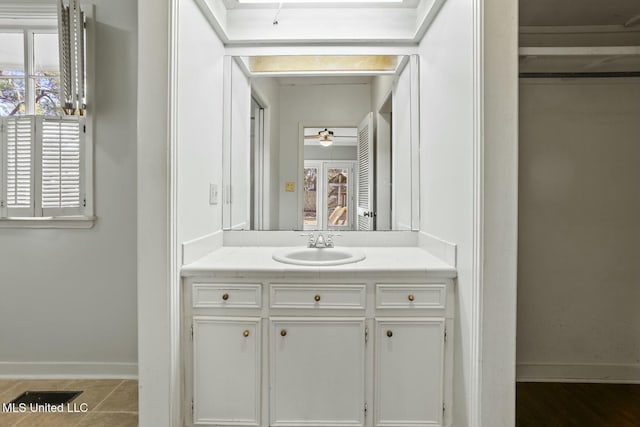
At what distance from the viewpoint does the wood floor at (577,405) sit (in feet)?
6.55

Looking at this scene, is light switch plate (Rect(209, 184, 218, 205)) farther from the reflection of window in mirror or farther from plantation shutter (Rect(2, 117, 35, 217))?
plantation shutter (Rect(2, 117, 35, 217))

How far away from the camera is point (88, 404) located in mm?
2109

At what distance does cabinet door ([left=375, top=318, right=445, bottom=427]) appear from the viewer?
174 cm

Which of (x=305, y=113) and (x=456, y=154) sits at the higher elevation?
(x=305, y=113)

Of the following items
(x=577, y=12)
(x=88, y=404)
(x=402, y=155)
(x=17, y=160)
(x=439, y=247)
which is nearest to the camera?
(x=439, y=247)

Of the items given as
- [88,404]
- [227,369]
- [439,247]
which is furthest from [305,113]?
[88,404]

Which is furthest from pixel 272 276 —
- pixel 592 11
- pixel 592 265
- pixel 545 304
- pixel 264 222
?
pixel 592 11

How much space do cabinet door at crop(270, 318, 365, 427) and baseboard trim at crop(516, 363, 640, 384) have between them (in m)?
1.39

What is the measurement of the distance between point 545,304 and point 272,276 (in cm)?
189

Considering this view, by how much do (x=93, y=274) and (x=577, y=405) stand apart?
3.09 metres

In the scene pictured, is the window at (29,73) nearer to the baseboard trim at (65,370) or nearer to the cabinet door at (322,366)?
the baseboard trim at (65,370)

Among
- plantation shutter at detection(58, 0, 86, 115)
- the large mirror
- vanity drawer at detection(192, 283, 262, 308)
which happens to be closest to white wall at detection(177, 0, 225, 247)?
the large mirror

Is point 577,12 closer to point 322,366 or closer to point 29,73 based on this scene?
point 322,366

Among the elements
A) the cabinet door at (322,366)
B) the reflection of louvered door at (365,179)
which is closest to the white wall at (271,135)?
the reflection of louvered door at (365,179)
